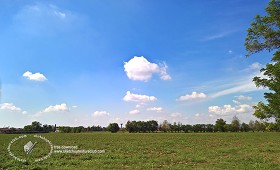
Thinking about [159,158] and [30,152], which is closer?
[159,158]

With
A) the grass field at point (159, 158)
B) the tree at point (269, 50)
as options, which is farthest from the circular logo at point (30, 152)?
the tree at point (269, 50)

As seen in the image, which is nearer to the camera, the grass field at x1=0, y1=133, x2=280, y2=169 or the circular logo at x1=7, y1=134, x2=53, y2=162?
the grass field at x1=0, y1=133, x2=280, y2=169

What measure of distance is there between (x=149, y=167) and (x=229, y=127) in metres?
194

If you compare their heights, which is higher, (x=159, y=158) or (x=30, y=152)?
(x=30, y=152)

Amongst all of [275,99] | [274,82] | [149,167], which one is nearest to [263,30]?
[274,82]

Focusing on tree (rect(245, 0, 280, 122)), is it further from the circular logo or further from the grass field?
the circular logo

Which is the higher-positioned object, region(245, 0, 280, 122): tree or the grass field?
region(245, 0, 280, 122): tree

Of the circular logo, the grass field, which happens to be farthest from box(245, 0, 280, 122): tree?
the circular logo

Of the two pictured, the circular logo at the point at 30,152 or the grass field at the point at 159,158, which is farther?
the circular logo at the point at 30,152

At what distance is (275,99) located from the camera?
17.2 meters

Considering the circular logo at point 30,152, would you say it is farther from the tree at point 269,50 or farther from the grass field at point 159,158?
the tree at point 269,50

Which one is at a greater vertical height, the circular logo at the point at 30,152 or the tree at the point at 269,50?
the tree at the point at 269,50

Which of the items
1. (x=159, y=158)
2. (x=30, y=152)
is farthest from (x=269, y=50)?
(x=30, y=152)

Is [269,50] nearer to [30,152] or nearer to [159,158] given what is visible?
[159,158]
